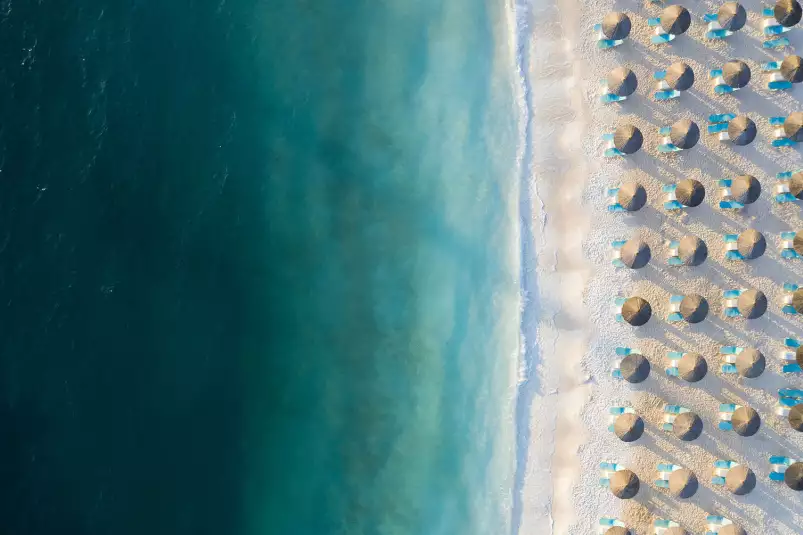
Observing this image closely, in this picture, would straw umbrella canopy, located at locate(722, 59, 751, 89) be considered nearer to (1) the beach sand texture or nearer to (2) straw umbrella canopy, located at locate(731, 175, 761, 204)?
(1) the beach sand texture

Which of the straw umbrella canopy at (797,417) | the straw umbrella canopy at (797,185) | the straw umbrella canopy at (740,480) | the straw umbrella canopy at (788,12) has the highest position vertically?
the straw umbrella canopy at (788,12)

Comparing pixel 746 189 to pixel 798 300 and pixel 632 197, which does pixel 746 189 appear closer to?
pixel 632 197

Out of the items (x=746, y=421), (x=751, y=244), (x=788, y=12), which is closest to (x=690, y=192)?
(x=751, y=244)

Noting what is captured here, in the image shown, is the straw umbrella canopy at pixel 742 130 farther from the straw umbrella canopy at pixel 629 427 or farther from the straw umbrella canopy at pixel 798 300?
the straw umbrella canopy at pixel 629 427

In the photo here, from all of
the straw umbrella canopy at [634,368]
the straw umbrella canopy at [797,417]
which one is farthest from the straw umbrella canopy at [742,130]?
the straw umbrella canopy at [797,417]

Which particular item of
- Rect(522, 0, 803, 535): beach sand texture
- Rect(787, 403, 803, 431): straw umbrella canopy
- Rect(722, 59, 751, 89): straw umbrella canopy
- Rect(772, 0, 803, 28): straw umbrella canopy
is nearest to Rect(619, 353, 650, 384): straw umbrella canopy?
Rect(522, 0, 803, 535): beach sand texture

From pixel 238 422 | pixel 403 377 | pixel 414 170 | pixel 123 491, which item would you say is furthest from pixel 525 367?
pixel 123 491
